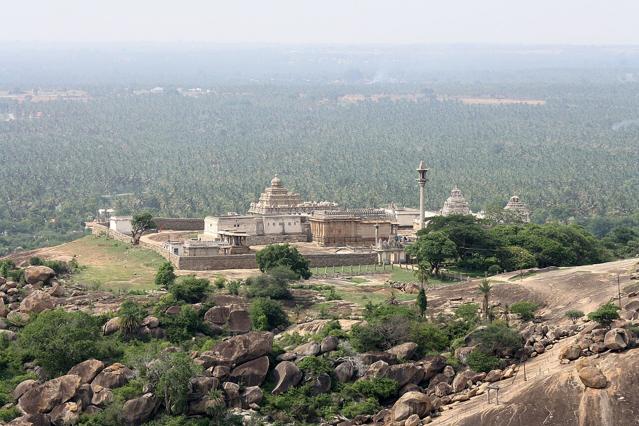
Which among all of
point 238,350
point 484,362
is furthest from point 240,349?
point 484,362

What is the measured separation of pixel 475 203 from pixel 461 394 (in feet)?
252

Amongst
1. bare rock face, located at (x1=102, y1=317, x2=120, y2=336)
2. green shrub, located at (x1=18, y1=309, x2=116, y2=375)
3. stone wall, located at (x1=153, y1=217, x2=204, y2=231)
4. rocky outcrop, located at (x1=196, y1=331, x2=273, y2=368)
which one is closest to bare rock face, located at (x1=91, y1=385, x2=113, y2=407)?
green shrub, located at (x1=18, y1=309, x2=116, y2=375)

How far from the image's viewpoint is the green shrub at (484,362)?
57.8 metres

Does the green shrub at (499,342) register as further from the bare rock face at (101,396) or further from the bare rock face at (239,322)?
the bare rock face at (101,396)

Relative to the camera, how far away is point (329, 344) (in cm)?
6003

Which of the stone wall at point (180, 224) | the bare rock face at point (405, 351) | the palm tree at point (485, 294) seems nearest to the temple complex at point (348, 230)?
the stone wall at point (180, 224)

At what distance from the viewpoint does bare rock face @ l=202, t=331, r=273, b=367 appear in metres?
58.8

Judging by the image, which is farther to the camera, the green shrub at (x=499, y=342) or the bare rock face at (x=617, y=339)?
the green shrub at (x=499, y=342)

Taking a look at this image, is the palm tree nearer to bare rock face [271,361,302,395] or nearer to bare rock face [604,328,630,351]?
bare rock face [604,328,630,351]

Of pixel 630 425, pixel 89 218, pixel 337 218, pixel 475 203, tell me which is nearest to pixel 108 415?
pixel 630 425

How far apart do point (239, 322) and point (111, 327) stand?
4.67 meters

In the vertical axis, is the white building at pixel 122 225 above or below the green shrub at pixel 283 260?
below

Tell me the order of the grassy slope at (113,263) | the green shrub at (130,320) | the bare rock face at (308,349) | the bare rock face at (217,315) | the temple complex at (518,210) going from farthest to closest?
the temple complex at (518,210), the grassy slope at (113,263), the bare rock face at (217,315), the green shrub at (130,320), the bare rock face at (308,349)

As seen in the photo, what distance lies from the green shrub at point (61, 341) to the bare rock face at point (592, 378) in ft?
53.8
